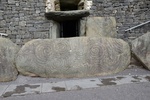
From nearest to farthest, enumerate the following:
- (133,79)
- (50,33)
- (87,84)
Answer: (87,84), (133,79), (50,33)

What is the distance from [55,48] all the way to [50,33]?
8.48 ft

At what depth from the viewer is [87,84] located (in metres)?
2.90

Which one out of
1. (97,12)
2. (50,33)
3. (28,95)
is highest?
(97,12)

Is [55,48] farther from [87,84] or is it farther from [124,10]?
[124,10]

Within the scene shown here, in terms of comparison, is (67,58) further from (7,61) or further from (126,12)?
(126,12)

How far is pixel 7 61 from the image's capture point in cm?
326

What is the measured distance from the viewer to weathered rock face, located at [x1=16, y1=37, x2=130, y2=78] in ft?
10.9

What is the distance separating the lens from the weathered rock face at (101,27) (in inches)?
223

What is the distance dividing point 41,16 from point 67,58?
3.02 meters

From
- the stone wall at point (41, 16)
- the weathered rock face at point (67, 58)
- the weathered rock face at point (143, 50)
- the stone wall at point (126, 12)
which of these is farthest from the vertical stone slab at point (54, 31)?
the weathered rock face at point (143, 50)

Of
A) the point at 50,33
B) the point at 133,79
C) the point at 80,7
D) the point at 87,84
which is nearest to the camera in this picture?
the point at 87,84

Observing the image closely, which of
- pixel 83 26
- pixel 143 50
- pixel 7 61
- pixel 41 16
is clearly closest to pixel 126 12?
pixel 83 26

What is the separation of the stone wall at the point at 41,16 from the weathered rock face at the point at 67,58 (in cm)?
241

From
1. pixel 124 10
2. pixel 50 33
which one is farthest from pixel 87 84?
pixel 124 10
